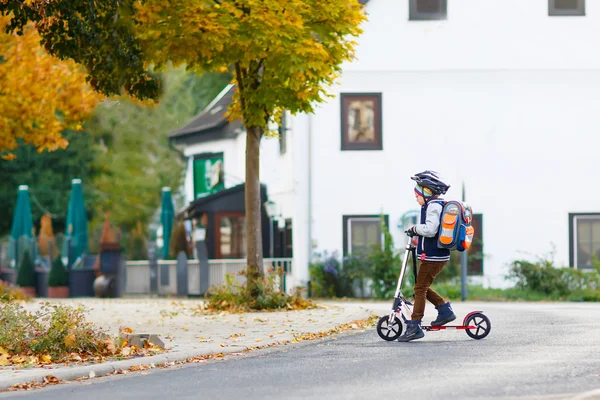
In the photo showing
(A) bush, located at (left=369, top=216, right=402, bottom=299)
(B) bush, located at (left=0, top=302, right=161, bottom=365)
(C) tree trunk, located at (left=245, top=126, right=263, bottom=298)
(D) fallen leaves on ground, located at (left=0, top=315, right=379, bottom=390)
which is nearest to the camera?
(D) fallen leaves on ground, located at (left=0, top=315, right=379, bottom=390)

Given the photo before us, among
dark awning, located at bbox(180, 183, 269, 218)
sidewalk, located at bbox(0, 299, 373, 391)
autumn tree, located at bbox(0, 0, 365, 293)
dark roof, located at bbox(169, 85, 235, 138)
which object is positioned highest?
dark roof, located at bbox(169, 85, 235, 138)

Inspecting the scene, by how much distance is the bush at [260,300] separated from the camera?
2077 cm

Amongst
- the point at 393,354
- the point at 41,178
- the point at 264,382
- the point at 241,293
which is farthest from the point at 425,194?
the point at 41,178

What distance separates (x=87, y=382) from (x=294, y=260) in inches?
821

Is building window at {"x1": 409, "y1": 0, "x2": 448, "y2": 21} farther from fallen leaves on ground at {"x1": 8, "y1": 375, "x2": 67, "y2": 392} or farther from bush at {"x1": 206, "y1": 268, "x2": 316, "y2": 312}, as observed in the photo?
fallen leaves on ground at {"x1": 8, "y1": 375, "x2": 67, "y2": 392}

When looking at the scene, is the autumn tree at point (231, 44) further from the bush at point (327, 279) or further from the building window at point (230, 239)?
the building window at point (230, 239)

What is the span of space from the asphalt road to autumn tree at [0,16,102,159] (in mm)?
12405

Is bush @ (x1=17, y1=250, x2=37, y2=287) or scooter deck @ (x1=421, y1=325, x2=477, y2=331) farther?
bush @ (x1=17, y1=250, x2=37, y2=287)

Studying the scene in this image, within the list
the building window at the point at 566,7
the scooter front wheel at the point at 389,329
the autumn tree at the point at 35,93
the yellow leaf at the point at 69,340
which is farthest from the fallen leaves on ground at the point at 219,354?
the building window at the point at 566,7

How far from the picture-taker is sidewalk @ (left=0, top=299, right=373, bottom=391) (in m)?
11.4

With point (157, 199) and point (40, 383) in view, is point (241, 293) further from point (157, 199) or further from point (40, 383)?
point (157, 199)

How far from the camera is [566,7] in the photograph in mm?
31625

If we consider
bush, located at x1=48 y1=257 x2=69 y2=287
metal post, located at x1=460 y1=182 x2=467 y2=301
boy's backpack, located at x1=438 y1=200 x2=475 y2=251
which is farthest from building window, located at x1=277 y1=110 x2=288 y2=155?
boy's backpack, located at x1=438 y1=200 x2=475 y2=251

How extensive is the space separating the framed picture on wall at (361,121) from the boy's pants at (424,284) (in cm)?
1755
